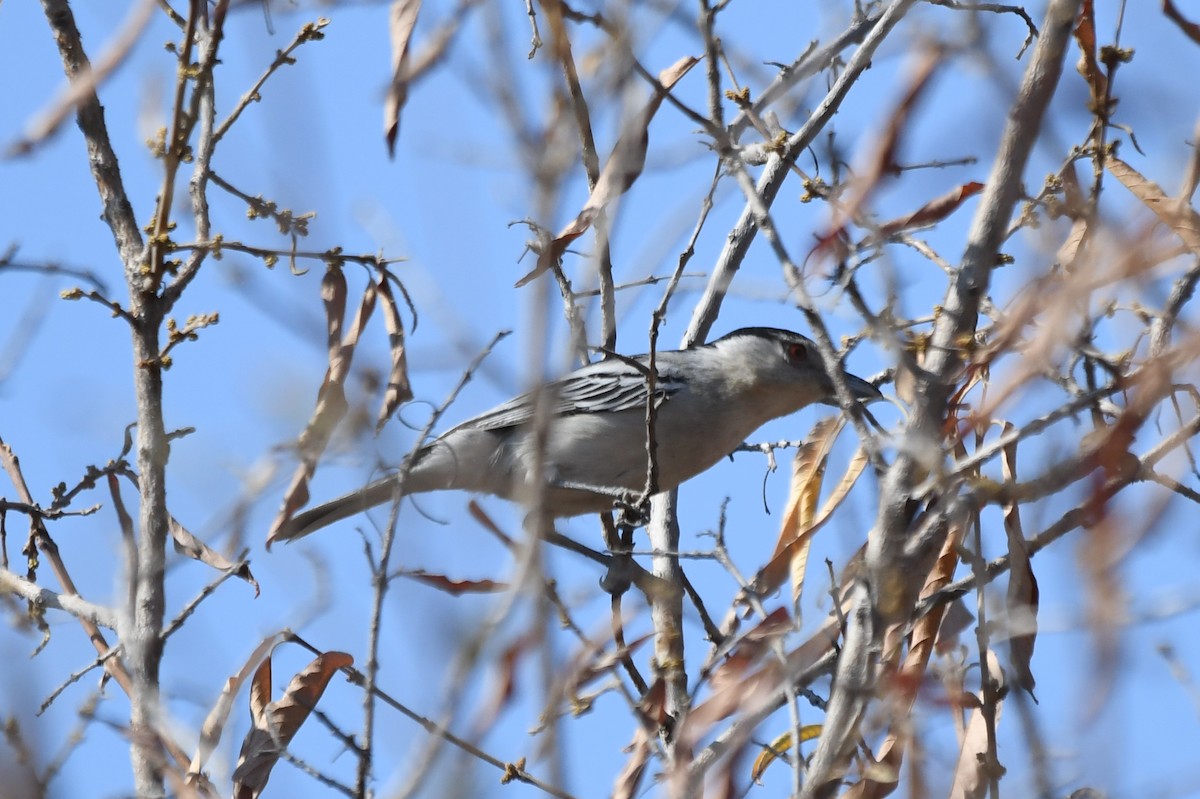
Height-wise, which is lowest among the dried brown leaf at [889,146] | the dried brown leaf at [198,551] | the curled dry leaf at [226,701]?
the curled dry leaf at [226,701]

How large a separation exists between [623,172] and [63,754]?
234cm

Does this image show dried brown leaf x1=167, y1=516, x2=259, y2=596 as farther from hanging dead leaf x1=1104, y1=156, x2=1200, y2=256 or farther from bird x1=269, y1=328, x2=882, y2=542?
hanging dead leaf x1=1104, y1=156, x2=1200, y2=256

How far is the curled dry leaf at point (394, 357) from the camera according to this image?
13.8 ft

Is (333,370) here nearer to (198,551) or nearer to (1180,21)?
(198,551)

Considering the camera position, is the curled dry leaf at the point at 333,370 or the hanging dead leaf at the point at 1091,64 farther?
the curled dry leaf at the point at 333,370

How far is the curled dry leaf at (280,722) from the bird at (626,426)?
7.65ft

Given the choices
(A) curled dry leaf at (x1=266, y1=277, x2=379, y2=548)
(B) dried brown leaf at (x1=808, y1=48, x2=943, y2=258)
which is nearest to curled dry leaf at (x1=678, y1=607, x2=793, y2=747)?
(B) dried brown leaf at (x1=808, y1=48, x2=943, y2=258)

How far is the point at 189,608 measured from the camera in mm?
3283

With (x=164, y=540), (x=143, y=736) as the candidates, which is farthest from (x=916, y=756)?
(x=164, y=540)

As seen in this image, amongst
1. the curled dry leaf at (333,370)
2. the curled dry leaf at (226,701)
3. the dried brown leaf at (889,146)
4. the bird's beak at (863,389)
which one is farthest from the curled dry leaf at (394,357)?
the bird's beak at (863,389)

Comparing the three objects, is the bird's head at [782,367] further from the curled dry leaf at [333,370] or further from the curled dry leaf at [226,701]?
the curled dry leaf at [226,701]

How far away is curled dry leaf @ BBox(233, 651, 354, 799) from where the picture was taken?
12.5 feet

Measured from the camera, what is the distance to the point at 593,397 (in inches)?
266

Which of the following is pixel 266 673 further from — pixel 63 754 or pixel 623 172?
pixel 623 172
